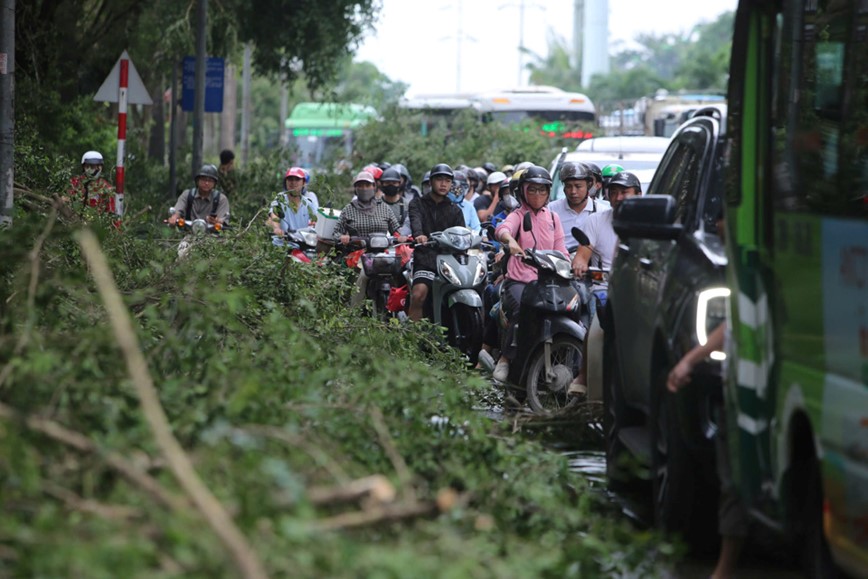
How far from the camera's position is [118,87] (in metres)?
20.0

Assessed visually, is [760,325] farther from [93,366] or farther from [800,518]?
[93,366]

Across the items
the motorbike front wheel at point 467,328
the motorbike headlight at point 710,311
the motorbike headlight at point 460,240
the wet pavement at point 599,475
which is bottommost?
the wet pavement at point 599,475

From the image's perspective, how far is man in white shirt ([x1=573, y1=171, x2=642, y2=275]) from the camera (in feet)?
38.3

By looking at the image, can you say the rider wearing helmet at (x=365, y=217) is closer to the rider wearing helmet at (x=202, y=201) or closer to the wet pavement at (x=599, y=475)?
the rider wearing helmet at (x=202, y=201)

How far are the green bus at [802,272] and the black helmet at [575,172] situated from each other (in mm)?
6920

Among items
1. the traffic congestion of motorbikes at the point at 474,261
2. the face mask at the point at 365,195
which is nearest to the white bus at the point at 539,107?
the traffic congestion of motorbikes at the point at 474,261

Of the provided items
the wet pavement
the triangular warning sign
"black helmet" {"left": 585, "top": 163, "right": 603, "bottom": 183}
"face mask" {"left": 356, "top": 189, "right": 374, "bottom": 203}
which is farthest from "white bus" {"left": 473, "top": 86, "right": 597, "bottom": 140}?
the wet pavement

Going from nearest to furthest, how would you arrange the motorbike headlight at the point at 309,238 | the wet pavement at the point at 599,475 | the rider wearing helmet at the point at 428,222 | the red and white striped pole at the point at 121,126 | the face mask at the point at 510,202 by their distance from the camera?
the wet pavement at the point at 599,475 → the rider wearing helmet at the point at 428,222 → the motorbike headlight at the point at 309,238 → the face mask at the point at 510,202 → the red and white striped pole at the point at 121,126

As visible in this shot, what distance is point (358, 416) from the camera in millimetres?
6328

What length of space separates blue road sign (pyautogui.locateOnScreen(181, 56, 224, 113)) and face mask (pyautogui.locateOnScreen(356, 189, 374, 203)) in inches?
368

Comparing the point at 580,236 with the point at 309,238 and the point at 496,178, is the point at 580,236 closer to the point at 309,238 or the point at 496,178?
the point at 309,238

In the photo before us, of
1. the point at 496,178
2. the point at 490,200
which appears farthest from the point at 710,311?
the point at 490,200

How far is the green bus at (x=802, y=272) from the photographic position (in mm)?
5004

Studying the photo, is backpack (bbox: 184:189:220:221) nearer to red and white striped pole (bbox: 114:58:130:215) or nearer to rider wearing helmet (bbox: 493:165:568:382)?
red and white striped pole (bbox: 114:58:130:215)
